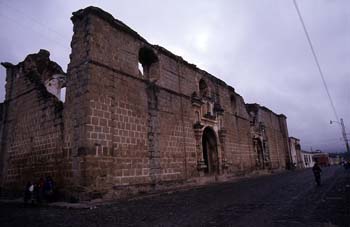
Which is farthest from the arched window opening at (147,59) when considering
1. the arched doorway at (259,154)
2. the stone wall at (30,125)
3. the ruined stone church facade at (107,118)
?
the arched doorway at (259,154)

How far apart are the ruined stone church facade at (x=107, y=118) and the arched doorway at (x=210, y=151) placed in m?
0.06

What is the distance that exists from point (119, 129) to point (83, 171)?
207 centimetres

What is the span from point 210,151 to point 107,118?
886 centimetres

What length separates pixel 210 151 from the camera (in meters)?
Result: 16.4

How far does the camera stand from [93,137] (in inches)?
334

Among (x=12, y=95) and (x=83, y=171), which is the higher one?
(x=12, y=95)

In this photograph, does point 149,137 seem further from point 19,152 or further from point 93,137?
point 19,152

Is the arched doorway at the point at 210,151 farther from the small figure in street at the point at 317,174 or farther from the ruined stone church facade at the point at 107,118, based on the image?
the small figure in street at the point at 317,174

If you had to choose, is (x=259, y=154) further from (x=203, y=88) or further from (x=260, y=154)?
(x=203, y=88)

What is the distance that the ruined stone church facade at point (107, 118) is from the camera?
8711 millimetres

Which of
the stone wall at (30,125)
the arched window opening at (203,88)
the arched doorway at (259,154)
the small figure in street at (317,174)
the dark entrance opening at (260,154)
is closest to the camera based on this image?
the stone wall at (30,125)

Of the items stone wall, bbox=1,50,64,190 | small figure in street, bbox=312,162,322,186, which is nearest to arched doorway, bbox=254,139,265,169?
small figure in street, bbox=312,162,322,186

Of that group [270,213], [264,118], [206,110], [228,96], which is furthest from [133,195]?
[264,118]

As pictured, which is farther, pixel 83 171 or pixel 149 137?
pixel 149 137
